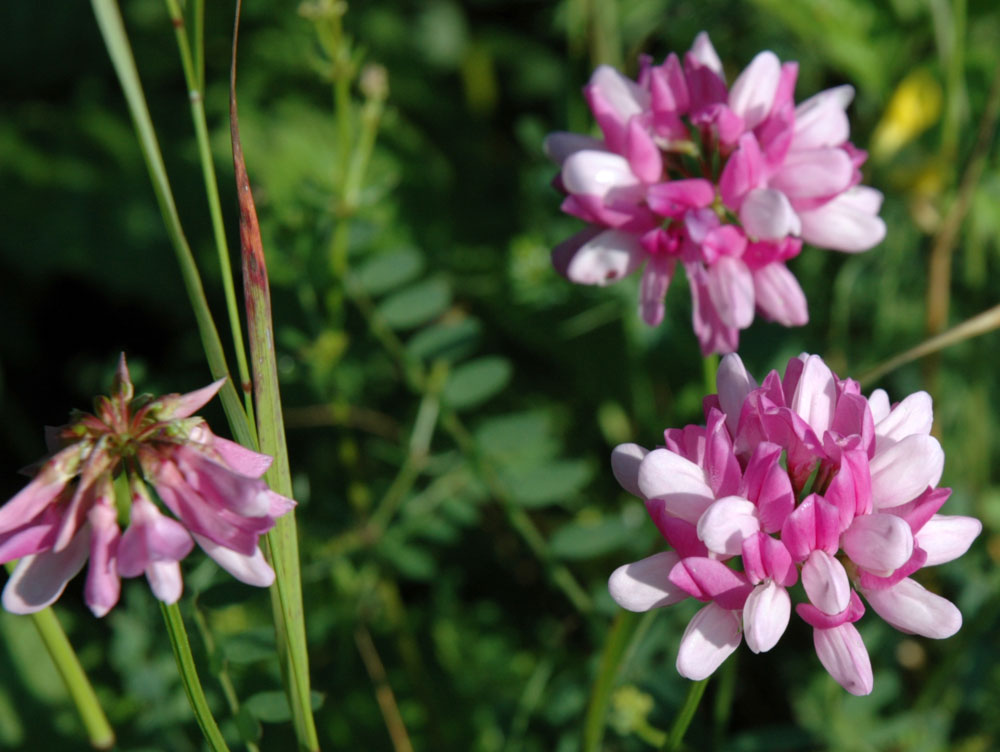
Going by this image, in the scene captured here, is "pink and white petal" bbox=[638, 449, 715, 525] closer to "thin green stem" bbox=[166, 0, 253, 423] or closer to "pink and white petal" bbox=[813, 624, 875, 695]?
"pink and white petal" bbox=[813, 624, 875, 695]

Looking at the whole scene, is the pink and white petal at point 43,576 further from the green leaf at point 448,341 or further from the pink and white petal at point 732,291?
the green leaf at point 448,341

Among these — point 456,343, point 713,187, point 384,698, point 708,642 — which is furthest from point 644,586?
point 456,343

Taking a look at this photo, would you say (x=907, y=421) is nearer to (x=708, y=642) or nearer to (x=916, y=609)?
(x=916, y=609)

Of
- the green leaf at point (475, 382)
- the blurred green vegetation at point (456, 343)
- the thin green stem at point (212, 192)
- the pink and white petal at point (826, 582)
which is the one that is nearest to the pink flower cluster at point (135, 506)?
the thin green stem at point (212, 192)

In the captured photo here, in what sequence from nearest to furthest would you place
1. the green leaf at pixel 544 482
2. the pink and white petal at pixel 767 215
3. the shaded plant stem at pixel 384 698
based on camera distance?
1. the pink and white petal at pixel 767 215
2. the shaded plant stem at pixel 384 698
3. the green leaf at pixel 544 482

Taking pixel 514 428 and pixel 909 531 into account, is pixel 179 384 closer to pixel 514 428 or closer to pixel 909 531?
pixel 514 428
